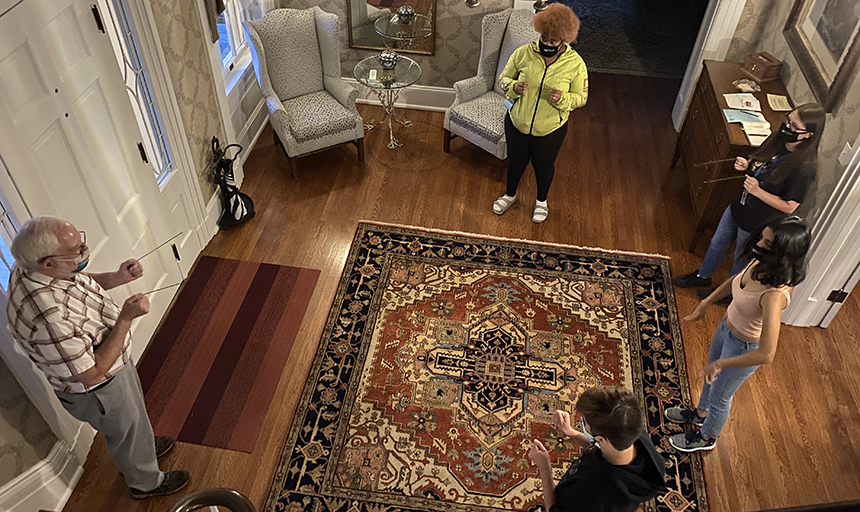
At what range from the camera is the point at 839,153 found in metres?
3.49

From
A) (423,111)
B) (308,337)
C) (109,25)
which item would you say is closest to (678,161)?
(423,111)

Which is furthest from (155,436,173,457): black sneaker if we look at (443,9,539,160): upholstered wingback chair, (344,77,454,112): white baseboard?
(344,77,454,112): white baseboard

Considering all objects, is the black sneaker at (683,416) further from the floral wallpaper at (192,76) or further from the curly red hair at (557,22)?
the floral wallpaper at (192,76)

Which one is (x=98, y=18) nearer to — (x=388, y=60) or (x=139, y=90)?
(x=139, y=90)

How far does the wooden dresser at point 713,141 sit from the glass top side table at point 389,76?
2.14 m

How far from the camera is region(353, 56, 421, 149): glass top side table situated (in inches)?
192

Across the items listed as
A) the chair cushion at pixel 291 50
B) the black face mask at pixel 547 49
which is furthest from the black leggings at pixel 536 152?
the chair cushion at pixel 291 50

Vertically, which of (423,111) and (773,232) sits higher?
(773,232)

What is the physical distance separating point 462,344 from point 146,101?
2.27 metres

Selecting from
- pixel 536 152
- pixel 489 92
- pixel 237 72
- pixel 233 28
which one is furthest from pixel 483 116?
pixel 233 28

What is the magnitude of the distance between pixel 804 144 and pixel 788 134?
0.31 feet

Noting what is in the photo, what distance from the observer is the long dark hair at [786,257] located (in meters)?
2.44

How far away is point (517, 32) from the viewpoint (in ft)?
15.6

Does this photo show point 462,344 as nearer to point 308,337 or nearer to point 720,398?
point 308,337
